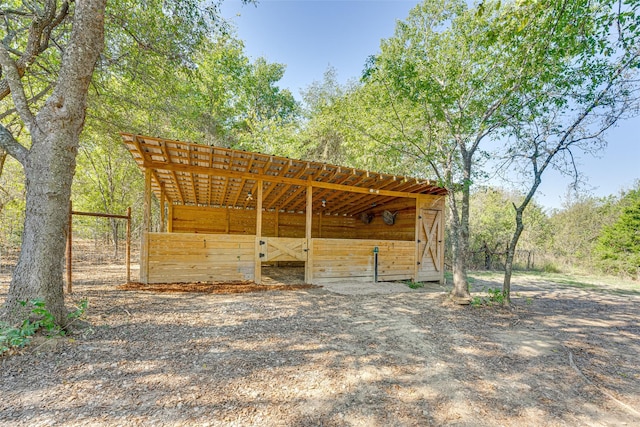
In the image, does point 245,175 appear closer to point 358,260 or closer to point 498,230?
point 358,260

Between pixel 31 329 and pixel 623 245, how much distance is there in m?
20.2

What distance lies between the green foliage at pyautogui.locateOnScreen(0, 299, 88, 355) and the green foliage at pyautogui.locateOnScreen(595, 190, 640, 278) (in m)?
18.3

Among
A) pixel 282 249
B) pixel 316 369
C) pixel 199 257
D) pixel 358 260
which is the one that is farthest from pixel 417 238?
pixel 316 369

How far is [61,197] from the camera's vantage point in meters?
2.88

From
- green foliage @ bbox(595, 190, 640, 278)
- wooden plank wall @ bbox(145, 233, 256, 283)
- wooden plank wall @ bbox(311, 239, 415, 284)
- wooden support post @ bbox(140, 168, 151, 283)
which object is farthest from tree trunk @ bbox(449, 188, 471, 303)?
green foliage @ bbox(595, 190, 640, 278)

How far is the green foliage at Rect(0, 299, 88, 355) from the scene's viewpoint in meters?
2.32

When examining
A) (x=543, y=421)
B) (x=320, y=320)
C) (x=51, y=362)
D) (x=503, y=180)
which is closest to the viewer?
(x=543, y=421)

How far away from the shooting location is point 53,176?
2.83 meters

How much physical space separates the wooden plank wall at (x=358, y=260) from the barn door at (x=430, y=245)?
333 mm

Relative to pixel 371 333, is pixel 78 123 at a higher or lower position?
higher

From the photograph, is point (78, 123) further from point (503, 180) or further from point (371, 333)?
point (503, 180)

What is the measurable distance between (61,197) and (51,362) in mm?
1673

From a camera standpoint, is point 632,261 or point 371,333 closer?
point 371,333

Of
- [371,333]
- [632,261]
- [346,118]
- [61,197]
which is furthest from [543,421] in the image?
[632,261]
